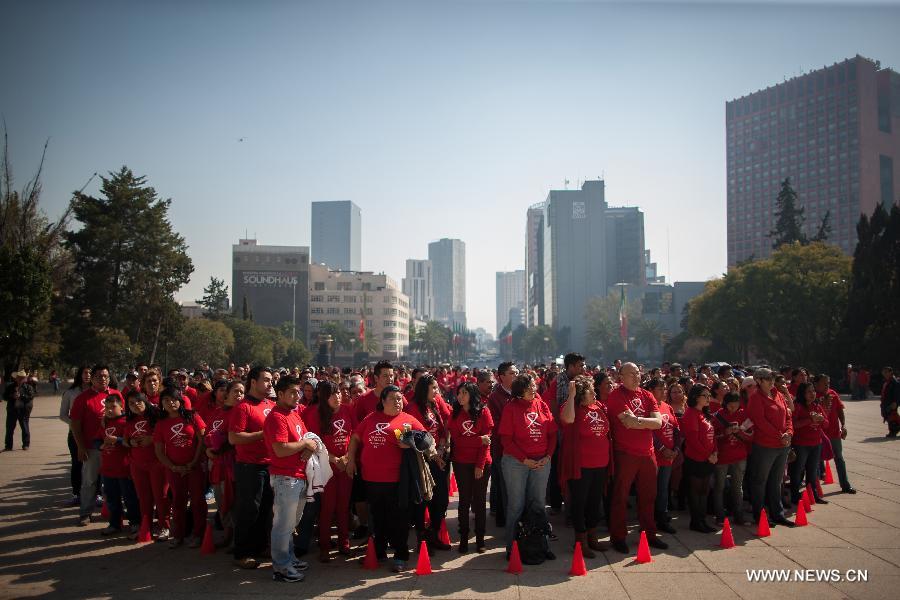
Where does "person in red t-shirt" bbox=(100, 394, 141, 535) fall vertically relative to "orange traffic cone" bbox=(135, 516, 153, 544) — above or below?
above

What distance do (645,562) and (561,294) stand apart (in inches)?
6403

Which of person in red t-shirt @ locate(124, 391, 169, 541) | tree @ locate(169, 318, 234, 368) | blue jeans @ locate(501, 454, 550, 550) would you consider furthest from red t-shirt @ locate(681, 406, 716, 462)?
tree @ locate(169, 318, 234, 368)

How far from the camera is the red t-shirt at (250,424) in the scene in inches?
252

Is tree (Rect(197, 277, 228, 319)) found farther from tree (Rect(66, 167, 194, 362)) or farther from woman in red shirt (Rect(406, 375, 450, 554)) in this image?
woman in red shirt (Rect(406, 375, 450, 554))

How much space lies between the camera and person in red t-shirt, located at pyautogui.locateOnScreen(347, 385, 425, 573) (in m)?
6.43

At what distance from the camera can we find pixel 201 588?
604 centimetres

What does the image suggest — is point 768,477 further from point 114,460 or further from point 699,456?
point 114,460

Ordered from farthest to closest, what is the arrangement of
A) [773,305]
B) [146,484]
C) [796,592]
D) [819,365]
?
[773,305] < [819,365] < [146,484] < [796,592]

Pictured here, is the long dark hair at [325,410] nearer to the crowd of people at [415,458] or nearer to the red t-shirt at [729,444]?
the crowd of people at [415,458]

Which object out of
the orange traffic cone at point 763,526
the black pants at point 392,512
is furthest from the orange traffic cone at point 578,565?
the orange traffic cone at point 763,526

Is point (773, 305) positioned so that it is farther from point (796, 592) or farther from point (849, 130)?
point (849, 130)

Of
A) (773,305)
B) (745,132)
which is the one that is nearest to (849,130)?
(745,132)

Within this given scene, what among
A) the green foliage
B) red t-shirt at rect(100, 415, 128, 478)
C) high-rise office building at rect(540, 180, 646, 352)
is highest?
high-rise office building at rect(540, 180, 646, 352)

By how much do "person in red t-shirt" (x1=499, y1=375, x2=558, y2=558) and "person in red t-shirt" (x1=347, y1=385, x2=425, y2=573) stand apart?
3.37 feet
